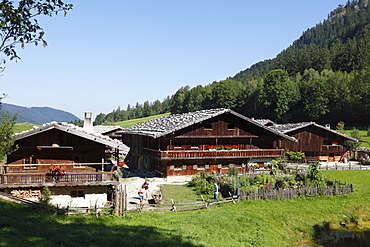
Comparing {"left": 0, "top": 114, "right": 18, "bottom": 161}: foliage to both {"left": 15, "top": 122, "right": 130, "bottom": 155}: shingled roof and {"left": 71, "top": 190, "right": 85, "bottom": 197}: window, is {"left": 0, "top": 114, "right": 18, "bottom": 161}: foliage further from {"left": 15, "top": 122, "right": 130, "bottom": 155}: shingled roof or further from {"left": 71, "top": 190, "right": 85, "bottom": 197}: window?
{"left": 71, "top": 190, "right": 85, "bottom": 197}: window

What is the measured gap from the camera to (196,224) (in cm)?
1867

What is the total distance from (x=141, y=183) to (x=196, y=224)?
1326 centimetres

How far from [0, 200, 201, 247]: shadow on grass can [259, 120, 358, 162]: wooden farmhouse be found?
36175 millimetres

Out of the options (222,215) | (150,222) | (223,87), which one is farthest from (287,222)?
(223,87)

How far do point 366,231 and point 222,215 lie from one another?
9776 mm

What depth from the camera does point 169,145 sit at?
34.9m

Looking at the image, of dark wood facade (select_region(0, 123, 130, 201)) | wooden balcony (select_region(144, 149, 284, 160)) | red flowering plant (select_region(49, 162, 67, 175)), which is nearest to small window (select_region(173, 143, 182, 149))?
wooden balcony (select_region(144, 149, 284, 160))

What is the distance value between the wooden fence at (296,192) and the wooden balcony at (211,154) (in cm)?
1066

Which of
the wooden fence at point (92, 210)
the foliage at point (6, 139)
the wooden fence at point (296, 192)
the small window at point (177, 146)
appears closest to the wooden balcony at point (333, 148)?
the wooden fence at point (296, 192)

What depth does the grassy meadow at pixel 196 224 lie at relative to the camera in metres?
14.3

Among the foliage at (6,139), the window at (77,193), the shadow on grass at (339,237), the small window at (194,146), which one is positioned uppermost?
the foliage at (6,139)

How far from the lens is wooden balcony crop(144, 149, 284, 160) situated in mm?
33875

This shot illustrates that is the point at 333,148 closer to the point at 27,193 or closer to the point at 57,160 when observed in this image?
the point at 57,160

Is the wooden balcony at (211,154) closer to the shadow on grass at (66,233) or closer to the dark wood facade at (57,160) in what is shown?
the dark wood facade at (57,160)
